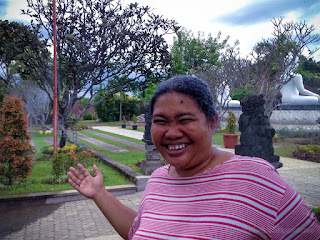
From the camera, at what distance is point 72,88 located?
11328 millimetres

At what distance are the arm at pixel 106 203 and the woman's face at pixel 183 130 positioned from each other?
0.52m

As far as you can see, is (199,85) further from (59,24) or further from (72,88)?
(72,88)

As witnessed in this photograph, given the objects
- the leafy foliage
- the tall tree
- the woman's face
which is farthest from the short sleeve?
the leafy foliage

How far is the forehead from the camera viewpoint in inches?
46.9

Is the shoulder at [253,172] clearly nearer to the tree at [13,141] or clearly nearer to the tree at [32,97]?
the tree at [13,141]

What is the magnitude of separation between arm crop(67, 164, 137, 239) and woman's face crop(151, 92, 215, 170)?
1.71ft

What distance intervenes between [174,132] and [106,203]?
0.69 metres

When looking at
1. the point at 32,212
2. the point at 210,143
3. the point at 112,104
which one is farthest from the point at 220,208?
the point at 112,104

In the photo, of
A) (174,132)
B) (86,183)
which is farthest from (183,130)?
(86,183)

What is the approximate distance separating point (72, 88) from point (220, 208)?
11.0 meters

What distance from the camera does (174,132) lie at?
1.22 m

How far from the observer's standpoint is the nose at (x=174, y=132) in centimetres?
122

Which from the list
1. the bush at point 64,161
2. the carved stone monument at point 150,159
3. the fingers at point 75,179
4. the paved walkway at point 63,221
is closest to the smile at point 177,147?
the fingers at point 75,179

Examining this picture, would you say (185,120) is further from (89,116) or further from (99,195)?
(89,116)
